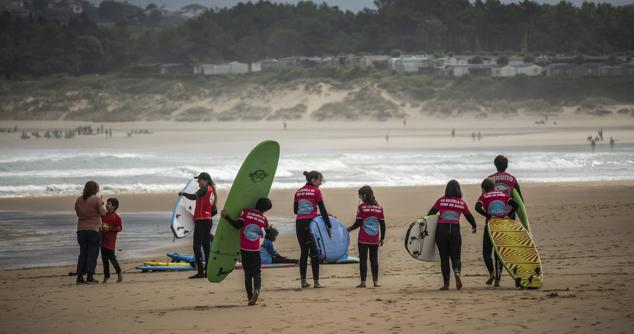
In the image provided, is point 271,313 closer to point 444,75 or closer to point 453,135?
point 453,135

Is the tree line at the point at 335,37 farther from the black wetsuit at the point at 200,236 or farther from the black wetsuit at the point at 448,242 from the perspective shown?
the black wetsuit at the point at 448,242

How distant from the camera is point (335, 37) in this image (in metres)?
129

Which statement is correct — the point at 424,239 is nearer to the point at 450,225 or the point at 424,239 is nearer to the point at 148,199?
the point at 450,225

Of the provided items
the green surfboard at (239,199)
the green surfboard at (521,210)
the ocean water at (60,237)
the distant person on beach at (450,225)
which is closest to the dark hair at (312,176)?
the green surfboard at (239,199)

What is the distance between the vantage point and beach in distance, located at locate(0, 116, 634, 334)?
24.4ft

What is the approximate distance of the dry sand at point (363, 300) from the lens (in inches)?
283

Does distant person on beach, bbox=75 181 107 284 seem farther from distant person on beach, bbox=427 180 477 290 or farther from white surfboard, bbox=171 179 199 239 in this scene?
distant person on beach, bbox=427 180 477 290

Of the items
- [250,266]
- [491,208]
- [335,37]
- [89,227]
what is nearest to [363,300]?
[250,266]

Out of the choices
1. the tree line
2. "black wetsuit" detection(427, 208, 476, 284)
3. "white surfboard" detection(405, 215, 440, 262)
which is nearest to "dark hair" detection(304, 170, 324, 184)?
"white surfboard" detection(405, 215, 440, 262)

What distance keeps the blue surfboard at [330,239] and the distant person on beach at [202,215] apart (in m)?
1.15

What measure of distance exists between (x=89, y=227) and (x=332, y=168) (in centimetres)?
2163

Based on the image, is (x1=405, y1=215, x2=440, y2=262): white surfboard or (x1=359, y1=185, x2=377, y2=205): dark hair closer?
(x1=405, y1=215, x2=440, y2=262): white surfboard

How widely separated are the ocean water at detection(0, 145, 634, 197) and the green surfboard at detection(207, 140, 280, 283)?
51.3 feet

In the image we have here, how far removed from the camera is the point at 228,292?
9.35 m
